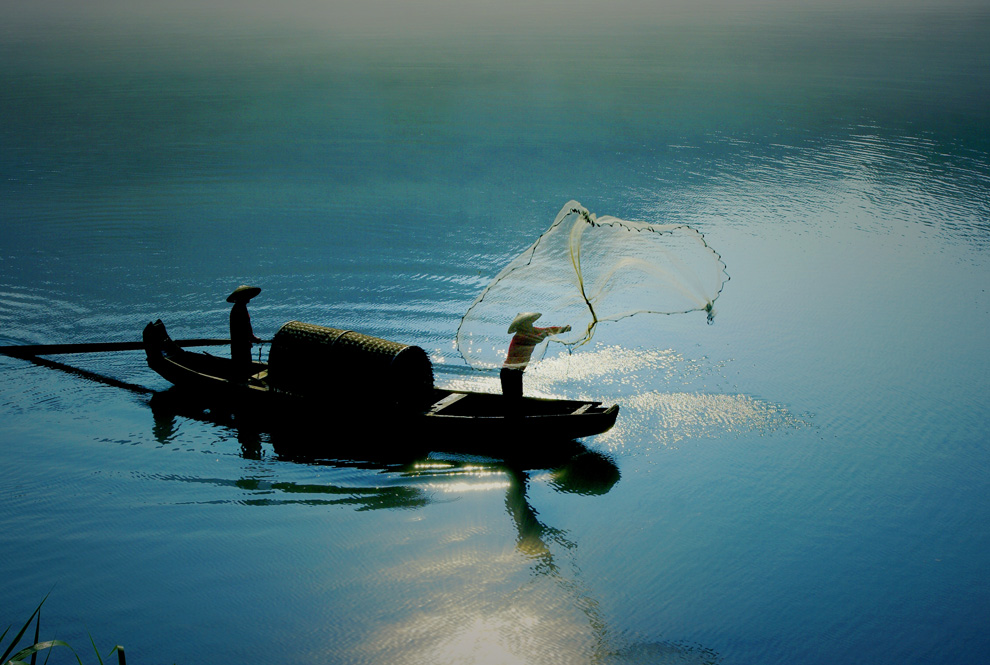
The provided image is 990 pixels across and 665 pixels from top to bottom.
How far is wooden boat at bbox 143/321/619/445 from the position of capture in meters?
6.85

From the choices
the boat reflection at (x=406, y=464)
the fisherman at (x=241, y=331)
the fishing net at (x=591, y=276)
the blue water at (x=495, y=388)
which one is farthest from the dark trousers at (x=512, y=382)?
the fisherman at (x=241, y=331)

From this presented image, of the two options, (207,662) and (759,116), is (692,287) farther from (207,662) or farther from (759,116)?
(759,116)

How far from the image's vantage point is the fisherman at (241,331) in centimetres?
776

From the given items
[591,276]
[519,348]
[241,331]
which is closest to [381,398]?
[519,348]

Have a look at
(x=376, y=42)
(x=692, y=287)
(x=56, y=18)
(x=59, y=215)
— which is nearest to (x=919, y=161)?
(x=692, y=287)

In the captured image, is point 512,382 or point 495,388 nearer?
point 512,382

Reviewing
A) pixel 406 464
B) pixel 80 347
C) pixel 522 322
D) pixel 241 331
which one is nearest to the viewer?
pixel 522 322

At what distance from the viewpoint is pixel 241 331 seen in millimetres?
7848

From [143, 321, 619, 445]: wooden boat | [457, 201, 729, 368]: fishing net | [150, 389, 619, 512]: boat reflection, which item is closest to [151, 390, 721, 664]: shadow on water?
[150, 389, 619, 512]: boat reflection

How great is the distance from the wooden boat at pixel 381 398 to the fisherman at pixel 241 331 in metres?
0.36

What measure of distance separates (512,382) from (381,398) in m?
1.20

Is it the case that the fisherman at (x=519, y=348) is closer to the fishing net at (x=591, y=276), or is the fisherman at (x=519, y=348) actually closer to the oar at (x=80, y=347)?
the fishing net at (x=591, y=276)

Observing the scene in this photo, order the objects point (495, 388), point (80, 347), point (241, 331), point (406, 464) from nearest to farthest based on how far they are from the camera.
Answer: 1. point (406, 464)
2. point (241, 331)
3. point (495, 388)
4. point (80, 347)

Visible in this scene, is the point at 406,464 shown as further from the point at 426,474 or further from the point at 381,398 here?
the point at 381,398
